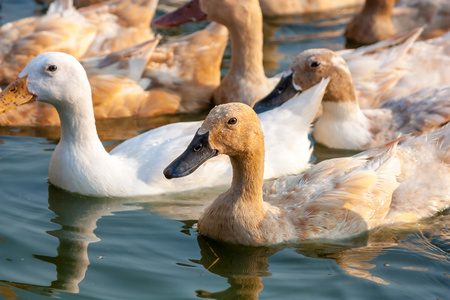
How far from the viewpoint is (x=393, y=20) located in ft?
31.7

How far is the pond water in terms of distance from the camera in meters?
4.53

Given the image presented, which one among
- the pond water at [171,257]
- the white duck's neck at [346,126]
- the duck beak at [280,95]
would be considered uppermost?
the duck beak at [280,95]

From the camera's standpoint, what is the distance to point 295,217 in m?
5.01

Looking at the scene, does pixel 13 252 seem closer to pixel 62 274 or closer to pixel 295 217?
pixel 62 274

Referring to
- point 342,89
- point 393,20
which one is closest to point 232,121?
point 342,89

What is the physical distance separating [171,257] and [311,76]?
2.44m

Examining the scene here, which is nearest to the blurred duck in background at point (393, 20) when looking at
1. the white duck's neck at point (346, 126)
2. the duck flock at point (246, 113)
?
the duck flock at point (246, 113)

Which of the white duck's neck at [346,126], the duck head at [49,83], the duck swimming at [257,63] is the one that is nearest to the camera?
the duck head at [49,83]

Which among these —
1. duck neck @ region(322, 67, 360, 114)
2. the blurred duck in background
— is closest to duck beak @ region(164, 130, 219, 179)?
duck neck @ region(322, 67, 360, 114)

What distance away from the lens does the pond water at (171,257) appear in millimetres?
4527

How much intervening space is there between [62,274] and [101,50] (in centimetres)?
411

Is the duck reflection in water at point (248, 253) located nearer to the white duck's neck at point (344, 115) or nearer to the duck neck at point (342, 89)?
the white duck's neck at point (344, 115)

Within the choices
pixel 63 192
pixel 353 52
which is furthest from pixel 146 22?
pixel 63 192

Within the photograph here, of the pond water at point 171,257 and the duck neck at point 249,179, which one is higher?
the duck neck at point 249,179
